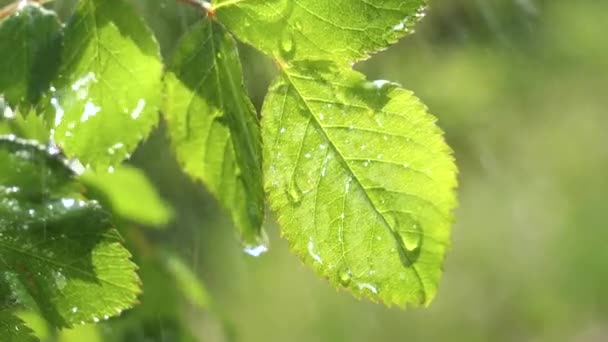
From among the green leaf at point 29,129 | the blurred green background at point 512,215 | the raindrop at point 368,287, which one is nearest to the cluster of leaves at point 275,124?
the raindrop at point 368,287

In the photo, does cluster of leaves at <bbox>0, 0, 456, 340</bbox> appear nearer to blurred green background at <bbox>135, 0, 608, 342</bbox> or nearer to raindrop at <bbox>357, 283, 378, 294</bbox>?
raindrop at <bbox>357, 283, 378, 294</bbox>

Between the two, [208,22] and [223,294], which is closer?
[208,22]

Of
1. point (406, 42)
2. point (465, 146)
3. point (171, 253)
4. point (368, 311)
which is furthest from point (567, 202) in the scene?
point (171, 253)

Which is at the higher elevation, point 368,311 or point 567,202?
point 567,202

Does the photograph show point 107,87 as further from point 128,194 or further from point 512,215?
point 512,215

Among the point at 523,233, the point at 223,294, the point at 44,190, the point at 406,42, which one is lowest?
the point at 523,233

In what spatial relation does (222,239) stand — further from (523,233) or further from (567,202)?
(567,202)

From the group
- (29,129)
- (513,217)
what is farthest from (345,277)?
(513,217)

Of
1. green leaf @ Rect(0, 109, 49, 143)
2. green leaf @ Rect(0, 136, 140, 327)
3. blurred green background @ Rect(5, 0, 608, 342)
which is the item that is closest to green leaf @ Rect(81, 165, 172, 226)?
green leaf @ Rect(0, 109, 49, 143)
